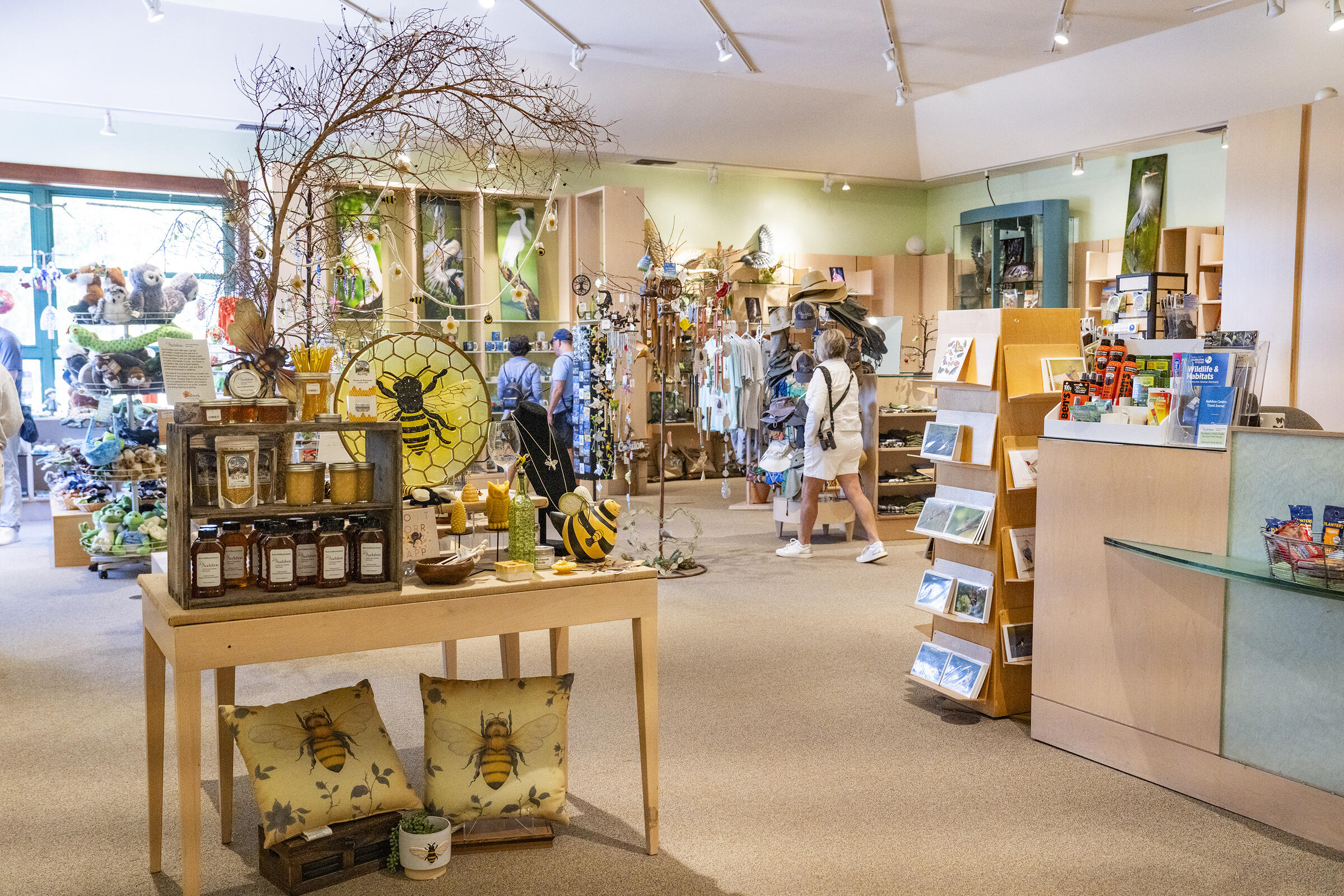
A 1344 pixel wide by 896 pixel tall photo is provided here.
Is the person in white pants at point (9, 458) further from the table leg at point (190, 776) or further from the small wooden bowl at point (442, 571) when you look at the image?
the small wooden bowl at point (442, 571)

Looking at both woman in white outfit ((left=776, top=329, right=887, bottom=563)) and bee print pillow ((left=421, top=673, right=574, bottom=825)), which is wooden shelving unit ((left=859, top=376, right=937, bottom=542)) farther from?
bee print pillow ((left=421, top=673, right=574, bottom=825))

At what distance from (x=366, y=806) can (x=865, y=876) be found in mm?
1353

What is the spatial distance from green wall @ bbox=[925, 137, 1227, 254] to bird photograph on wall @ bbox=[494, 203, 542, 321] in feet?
18.5

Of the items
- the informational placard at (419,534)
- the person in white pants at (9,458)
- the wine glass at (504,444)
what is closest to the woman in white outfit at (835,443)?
the wine glass at (504,444)

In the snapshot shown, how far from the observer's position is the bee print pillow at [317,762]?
2732 millimetres

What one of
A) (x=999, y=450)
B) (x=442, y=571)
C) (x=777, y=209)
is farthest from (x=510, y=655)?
(x=777, y=209)

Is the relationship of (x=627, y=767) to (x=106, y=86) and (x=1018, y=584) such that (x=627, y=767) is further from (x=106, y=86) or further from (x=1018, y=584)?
(x=106, y=86)

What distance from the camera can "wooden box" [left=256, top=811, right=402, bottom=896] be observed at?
2678 mm

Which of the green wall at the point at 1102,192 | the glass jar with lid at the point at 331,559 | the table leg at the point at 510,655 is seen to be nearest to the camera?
the glass jar with lid at the point at 331,559

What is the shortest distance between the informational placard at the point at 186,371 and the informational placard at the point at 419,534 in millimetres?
582

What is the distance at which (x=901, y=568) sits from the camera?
23.1 feet

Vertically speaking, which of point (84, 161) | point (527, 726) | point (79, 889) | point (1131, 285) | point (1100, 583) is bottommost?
point (79, 889)

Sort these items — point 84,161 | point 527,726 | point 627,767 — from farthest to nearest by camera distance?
point 84,161 < point 627,767 < point 527,726

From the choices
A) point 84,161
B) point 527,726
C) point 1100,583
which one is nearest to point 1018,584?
point 1100,583
